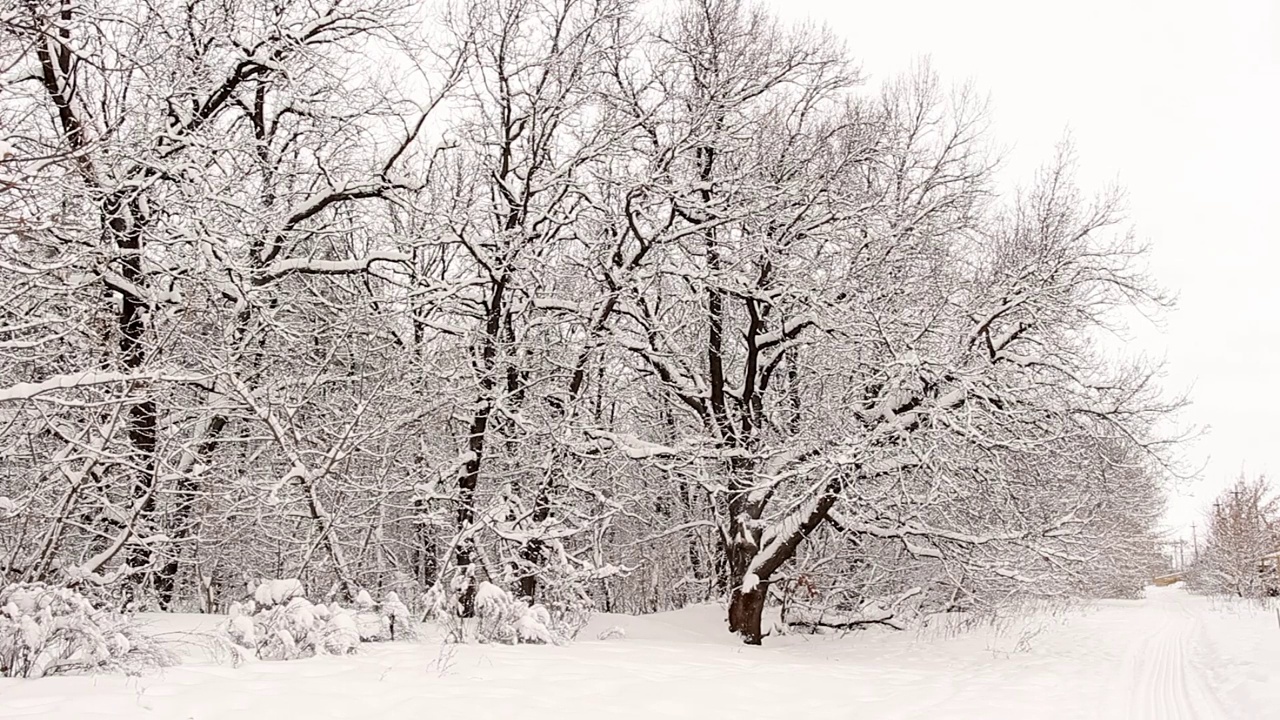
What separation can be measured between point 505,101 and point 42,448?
671 centimetres

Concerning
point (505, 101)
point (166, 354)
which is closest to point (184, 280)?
point (166, 354)

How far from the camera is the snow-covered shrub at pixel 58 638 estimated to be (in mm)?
4559

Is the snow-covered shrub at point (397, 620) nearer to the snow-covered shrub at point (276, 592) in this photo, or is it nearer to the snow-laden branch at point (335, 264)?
the snow-covered shrub at point (276, 592)

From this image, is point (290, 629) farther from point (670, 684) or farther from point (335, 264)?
point (335, 264)

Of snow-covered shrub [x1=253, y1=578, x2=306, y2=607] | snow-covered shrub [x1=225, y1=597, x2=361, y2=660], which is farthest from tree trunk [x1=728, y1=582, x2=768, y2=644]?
snow-covered shrub [x1=253, y1=578, x2=306, y2=607]

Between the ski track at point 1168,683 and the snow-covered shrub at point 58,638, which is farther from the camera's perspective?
the ski track at point 1168,683

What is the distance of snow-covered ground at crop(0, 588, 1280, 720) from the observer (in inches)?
169

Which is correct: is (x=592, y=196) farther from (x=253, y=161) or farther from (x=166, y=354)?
(x=166, y=354)

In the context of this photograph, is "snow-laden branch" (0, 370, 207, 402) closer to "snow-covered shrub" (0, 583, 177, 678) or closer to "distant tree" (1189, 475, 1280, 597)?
"snow-covered shrub" (0, 583, 177, 678)

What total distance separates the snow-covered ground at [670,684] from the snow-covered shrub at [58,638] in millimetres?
256

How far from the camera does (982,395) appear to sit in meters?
9.79

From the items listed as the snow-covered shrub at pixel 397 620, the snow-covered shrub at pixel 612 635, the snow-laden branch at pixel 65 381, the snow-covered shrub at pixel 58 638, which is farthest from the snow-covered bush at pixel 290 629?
the snow-covered shrub at pixel 612 635

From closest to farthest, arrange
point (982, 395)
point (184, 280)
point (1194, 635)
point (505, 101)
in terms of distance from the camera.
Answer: point (184, 280), point (982, 395), point (505, 101), point (1194, 635)

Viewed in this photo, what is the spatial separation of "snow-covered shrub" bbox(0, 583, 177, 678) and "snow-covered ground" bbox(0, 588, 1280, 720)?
26 cm
